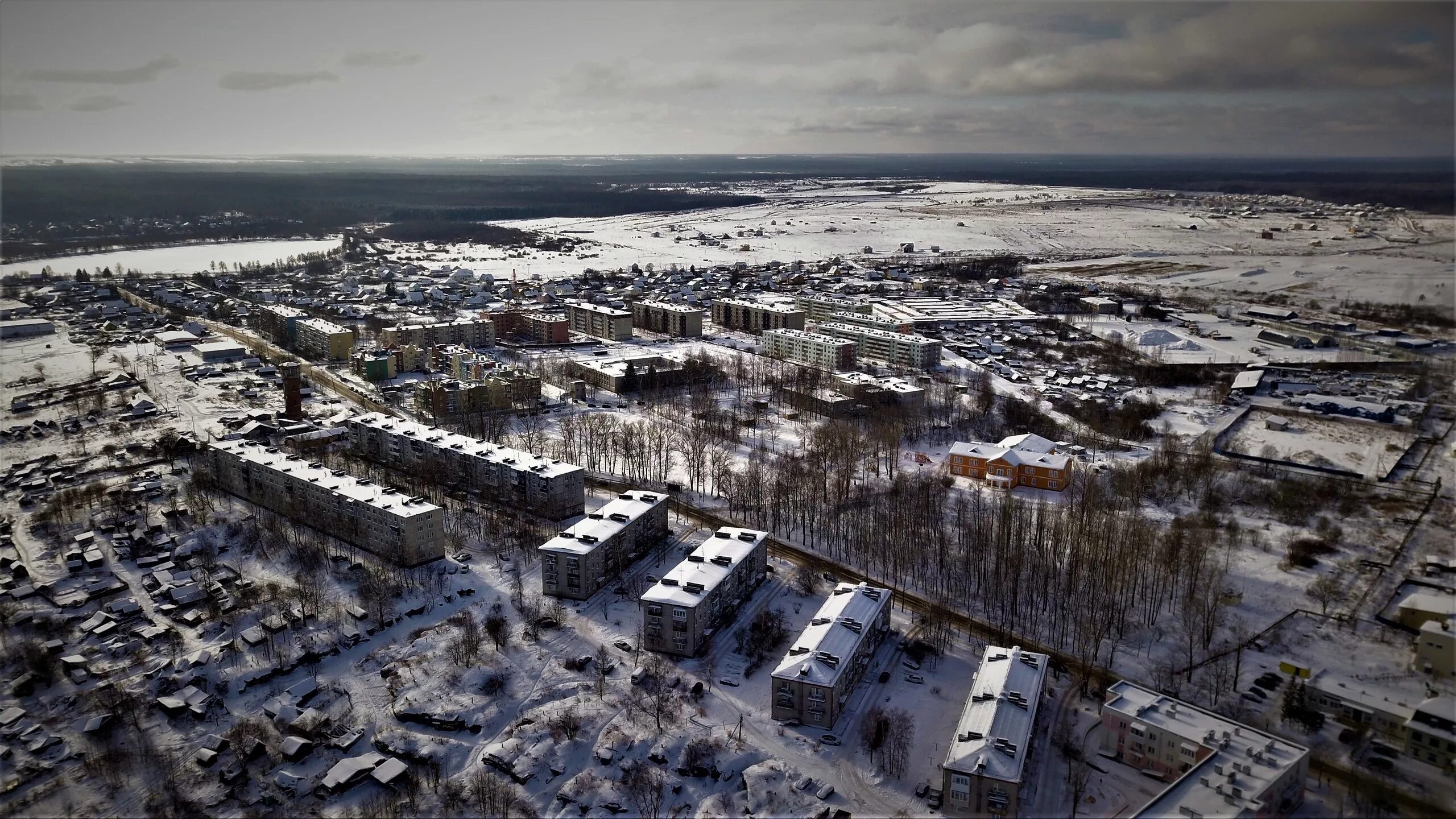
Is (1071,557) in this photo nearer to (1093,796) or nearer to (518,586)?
(1093,796)

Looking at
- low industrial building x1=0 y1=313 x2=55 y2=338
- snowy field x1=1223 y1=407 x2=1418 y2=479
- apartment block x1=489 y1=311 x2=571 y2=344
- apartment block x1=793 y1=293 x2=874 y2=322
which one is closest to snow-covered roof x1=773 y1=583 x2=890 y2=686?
snowy field x1=1223 y1=407 x2=1418 y2=479

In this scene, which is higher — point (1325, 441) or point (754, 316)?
point (754, 316)

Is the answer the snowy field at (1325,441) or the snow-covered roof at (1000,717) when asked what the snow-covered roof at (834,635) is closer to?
the snow-covered roof at (1000,717)

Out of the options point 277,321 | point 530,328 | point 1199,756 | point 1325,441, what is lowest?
point 1199,756

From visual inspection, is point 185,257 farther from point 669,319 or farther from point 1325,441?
point 1325,441

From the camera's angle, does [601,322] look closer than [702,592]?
No

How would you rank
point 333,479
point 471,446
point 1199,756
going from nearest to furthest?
1. point 1199,756
2. point 333,479
3. point 471,446

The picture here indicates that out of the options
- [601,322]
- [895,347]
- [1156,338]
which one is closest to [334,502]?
[895,347]
